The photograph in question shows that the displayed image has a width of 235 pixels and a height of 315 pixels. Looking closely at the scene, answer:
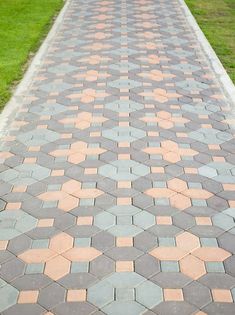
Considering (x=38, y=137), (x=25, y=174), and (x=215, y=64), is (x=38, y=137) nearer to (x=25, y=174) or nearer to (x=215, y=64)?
(x=25, y=174)

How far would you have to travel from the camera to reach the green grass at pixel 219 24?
9.48 m

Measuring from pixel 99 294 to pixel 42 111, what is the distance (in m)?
3.98

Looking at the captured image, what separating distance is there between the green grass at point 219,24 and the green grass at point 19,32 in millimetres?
4049

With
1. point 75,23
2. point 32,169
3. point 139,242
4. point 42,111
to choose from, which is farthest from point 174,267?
point 75,23

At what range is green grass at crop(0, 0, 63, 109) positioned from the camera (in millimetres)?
8344

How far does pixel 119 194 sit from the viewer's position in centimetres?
484

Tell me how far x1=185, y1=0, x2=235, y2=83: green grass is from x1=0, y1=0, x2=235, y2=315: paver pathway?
93 cm

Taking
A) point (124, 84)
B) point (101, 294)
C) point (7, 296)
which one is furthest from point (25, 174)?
point (124, 84)

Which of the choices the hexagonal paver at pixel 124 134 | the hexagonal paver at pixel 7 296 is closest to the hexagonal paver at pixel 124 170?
the hexagonal paver at pixel 124 134

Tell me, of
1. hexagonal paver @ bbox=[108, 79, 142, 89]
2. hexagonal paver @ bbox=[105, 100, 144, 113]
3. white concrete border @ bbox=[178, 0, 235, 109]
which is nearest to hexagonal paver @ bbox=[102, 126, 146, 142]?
hexagonal paver @ bbox=[105, 100, 144, 113]

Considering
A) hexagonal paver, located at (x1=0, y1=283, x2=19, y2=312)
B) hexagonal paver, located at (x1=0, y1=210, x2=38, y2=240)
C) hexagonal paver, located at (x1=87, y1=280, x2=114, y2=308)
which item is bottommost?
hexagonal paver, located at (x1=0, y1=283, x2=19, y2=312)

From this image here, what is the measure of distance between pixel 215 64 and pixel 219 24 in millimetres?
3629

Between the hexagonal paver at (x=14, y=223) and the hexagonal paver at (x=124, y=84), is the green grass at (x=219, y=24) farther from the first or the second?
the hexagonal paver at (x=14, y=223)

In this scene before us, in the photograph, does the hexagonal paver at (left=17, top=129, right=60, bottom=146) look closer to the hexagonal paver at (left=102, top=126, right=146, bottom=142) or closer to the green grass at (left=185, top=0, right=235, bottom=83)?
the hexagonal paver at (left=102, top=126, right=146, bottom=142)
